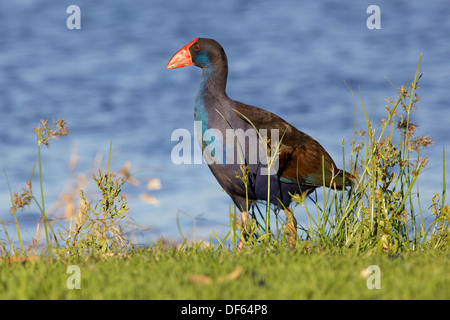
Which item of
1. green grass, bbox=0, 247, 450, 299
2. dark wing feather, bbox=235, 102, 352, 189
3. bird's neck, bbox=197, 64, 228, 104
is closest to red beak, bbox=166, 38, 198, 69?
bird's neck, bbox=197, 64, 228, 104

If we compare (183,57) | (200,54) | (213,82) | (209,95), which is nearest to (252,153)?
(209,95)

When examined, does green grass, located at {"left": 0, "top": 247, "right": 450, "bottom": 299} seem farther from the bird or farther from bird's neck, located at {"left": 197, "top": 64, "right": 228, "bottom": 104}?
bird's neck, located at {"left": 197, "top": 64, "right": 228, "bottom": 104}

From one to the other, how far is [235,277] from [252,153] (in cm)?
221

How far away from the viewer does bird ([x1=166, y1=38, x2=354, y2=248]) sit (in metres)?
5.08

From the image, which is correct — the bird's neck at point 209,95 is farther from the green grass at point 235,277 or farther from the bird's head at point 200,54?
the green grass at point 235,277

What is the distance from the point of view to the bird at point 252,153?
16.7 feet

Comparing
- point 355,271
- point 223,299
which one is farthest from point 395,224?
point 223,299

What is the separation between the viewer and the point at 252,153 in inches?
201

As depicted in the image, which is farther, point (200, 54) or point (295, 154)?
point (200, 54)

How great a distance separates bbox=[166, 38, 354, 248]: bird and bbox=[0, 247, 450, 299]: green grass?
4.42ft

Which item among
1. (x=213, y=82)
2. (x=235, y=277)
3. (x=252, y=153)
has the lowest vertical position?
(x=235, y=277)

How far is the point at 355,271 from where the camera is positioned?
3.19 meters

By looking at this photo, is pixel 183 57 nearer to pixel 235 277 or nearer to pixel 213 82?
pixel 213 82
